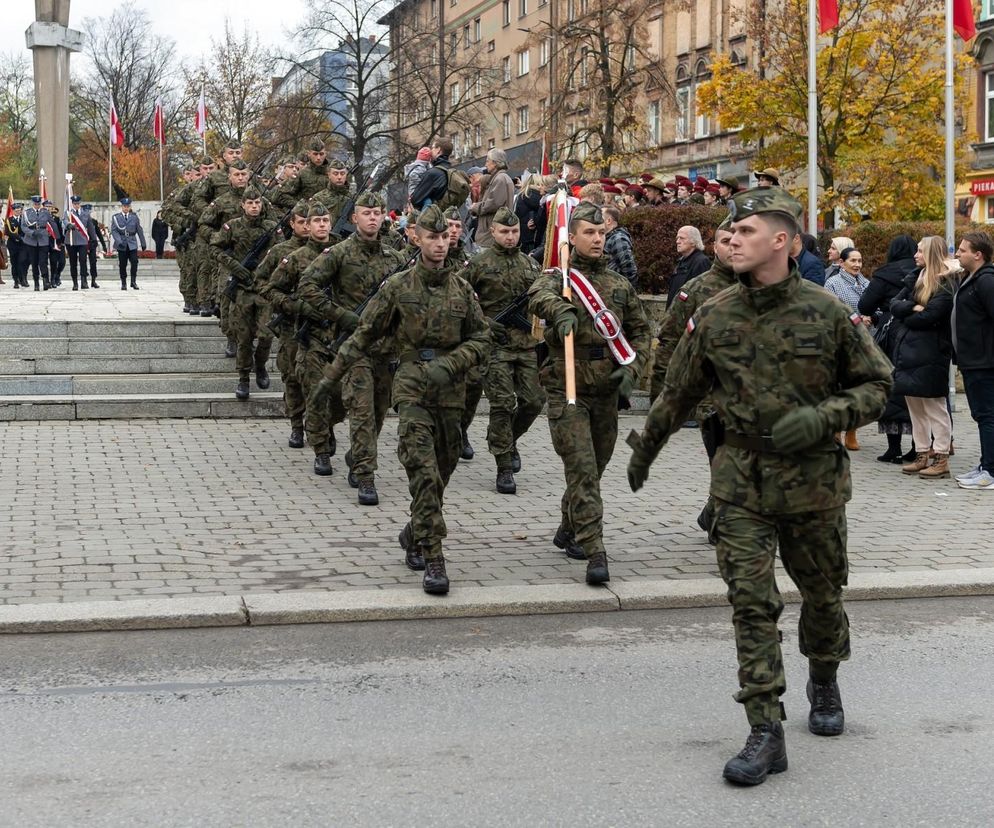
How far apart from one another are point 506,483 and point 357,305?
1.80 m

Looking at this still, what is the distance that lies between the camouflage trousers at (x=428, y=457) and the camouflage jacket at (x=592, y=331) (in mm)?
658

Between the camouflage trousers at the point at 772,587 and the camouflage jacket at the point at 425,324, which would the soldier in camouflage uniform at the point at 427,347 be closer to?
the camouflage jacket at the point at 425,324

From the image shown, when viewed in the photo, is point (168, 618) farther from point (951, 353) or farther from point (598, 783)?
point (951, 353)

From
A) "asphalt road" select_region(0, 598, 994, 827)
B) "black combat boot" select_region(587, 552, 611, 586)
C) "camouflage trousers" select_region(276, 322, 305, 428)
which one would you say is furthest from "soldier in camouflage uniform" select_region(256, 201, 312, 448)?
"asphalt road" select_region(0, 598, 994, 827)

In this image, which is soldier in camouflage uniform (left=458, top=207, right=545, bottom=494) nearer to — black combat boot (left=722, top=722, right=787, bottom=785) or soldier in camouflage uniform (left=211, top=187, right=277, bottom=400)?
soldier in camouflage uniform (left=211, top=187, right=277, bottom=400)

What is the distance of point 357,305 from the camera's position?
1097cm

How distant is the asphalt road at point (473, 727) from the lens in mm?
4492

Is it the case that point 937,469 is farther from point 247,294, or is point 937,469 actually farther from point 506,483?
point 247,294

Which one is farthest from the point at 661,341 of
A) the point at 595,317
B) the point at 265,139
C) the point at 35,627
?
the point at 265,139

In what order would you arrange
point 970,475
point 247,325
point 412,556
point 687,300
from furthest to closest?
point 247,325, point 970,475, point 687,300, point 412,556

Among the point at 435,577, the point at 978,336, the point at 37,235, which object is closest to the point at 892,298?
the point at 978,336

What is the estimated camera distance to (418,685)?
5.90 m

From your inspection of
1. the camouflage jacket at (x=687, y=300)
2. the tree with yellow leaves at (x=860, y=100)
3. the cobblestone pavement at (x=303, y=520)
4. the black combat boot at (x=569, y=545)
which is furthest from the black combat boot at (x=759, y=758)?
the tree with yellow leaves at (x=860, y=100)

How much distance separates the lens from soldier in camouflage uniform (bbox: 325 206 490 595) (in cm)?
767
